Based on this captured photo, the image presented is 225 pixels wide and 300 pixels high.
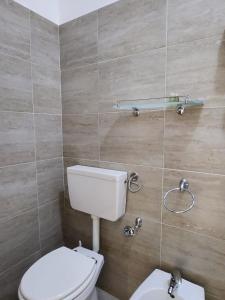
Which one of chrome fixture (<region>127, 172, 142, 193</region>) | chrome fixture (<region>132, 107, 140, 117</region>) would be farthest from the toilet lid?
chrome fixture (<region>132, 107, 140, 117</region>)

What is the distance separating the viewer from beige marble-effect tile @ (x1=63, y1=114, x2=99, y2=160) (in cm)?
146

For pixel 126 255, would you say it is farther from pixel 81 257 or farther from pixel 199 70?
pixel 199 70

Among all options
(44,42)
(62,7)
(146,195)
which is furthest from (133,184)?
(62,7)

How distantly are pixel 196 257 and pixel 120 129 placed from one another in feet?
2.87

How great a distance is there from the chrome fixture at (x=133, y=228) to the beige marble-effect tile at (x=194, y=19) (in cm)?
108

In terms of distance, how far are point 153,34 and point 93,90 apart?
521 mm

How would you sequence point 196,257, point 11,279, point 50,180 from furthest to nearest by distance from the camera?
point 50,180 < point 11,279 < point 196,257

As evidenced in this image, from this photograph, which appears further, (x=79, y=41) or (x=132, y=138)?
(x=79, y=41)

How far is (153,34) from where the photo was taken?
45.2 inches

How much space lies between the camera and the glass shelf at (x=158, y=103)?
3.37ft

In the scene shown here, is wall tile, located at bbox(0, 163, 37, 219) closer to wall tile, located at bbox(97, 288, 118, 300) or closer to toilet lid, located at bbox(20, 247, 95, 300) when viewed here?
toilet lid, located at bbox(20, 247, 95, 300)

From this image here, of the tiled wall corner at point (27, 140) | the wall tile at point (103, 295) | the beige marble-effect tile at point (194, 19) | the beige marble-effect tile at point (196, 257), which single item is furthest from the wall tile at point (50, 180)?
the beige marble-effect tile at point (194, 19)

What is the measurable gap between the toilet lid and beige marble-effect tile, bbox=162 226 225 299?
1.57 feet

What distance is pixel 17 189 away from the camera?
4.46 ft
